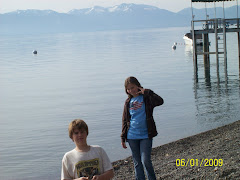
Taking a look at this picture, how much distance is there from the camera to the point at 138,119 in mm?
6129

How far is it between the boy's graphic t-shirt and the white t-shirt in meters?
1.74

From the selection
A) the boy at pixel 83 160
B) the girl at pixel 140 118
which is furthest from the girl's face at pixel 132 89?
the boy at pixel 83 160

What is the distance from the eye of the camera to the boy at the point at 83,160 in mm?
4340

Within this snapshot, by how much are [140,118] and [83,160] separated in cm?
190

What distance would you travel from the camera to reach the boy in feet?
14.2

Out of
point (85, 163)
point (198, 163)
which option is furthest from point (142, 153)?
point (198, 163)

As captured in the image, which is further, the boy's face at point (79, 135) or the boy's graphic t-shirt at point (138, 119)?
the boy's graphic t-shirt at point (138, 119)

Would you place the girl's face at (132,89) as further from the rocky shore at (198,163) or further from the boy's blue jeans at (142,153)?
the rocky shore at (198,163)

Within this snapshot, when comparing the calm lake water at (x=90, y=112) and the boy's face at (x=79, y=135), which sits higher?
the boy's face at (x=79, y=135)

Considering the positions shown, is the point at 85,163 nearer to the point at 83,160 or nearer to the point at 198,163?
the point at 83,160

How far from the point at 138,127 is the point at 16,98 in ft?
69.6

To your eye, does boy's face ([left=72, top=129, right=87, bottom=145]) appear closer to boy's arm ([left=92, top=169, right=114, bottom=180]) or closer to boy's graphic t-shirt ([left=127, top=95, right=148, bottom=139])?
boy's arm ([left=92, top=169, right=114, bottom=180])
